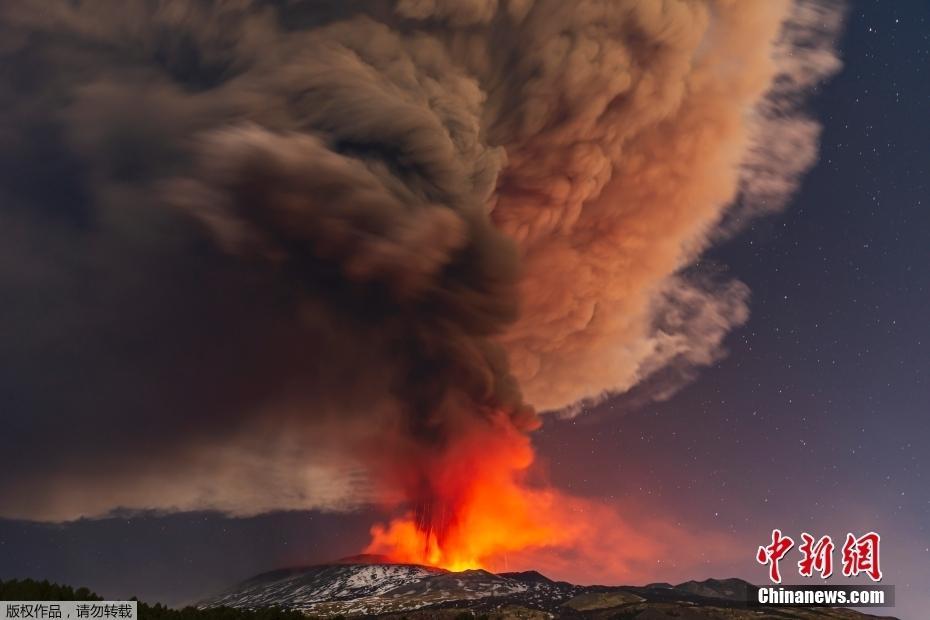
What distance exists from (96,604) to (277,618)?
112 feet

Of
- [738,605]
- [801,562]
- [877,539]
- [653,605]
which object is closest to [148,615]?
[801,562]

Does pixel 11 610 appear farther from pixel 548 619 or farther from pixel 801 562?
pixel 548 619

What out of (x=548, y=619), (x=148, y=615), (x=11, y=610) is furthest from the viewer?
(x=548, y=619)

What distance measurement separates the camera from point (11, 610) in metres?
51.4

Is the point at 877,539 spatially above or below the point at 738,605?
above

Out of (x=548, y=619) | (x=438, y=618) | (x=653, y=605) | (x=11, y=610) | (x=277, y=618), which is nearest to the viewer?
(x=11, y=610)

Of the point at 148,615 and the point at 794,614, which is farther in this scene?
the point at 794,614

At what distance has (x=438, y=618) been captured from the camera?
167 meters

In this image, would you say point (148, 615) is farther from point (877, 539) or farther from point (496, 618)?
point (496, 618)

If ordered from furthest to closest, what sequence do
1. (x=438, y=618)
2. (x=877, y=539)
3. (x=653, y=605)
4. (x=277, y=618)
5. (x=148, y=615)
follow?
(x=653, y=605) → (x=438, y=618) → (x=277, y=618) → (x=877, y=539) → (x=148, y=615)

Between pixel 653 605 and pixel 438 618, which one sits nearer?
pixel 438 618

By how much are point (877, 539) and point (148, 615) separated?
70.8 metres

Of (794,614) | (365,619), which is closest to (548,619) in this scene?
(365,619)

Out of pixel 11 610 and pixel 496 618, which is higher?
pixel 11 610
